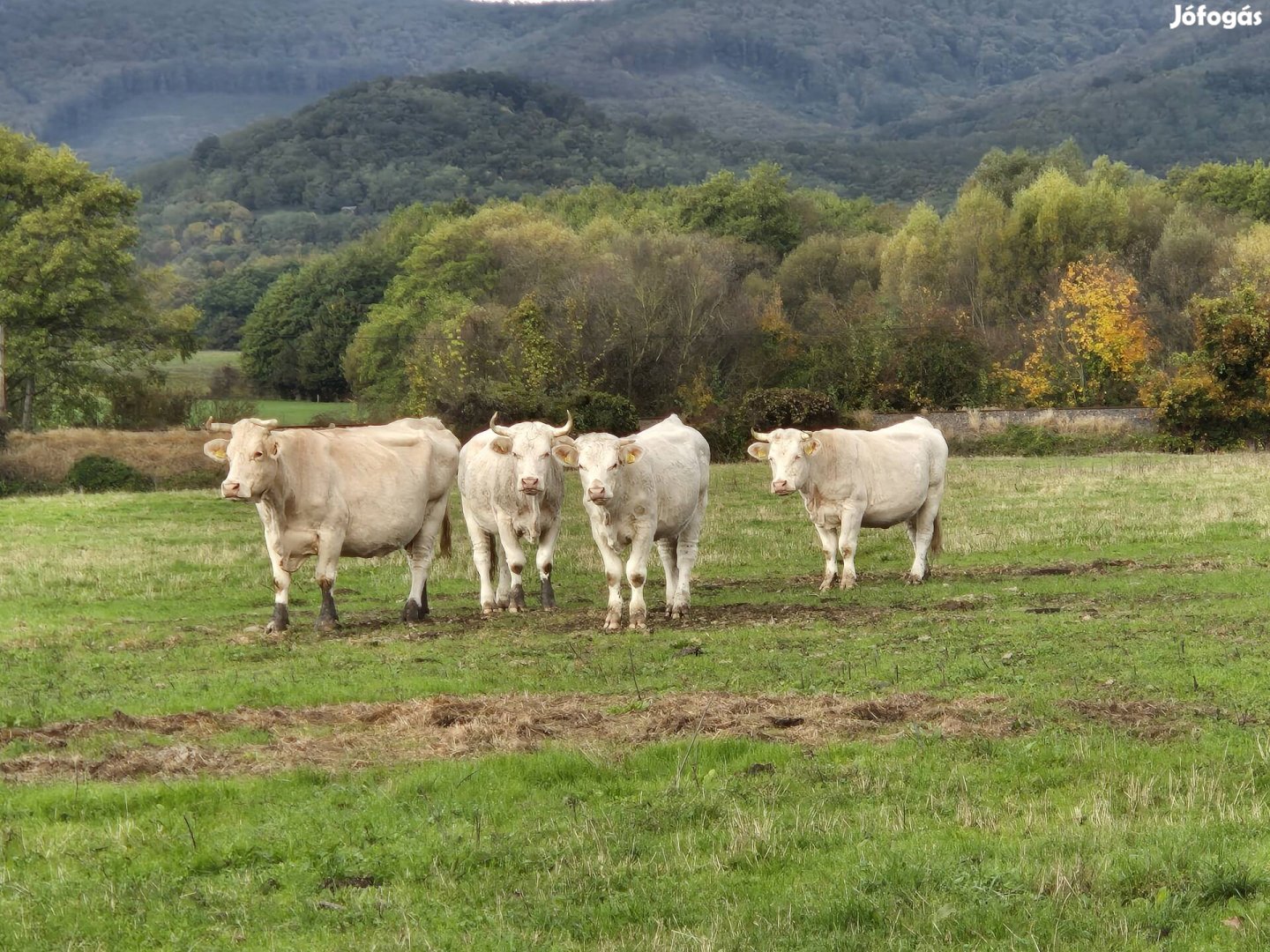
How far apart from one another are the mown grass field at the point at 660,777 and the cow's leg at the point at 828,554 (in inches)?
56.8

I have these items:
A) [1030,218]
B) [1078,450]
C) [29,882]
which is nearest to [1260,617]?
[29,882]

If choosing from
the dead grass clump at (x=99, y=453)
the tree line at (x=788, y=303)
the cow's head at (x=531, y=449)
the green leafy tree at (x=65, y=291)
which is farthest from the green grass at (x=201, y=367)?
the cow's head at (x=531, y=449)

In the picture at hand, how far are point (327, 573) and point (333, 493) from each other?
100 cm

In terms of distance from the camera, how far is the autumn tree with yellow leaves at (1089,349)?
7412cm

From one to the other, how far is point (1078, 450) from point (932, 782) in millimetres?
49425

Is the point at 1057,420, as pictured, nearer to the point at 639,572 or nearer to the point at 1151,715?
the point at 639,572

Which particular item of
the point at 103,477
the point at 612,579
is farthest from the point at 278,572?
the point at 103,477

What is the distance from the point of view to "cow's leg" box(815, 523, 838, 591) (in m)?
21.4

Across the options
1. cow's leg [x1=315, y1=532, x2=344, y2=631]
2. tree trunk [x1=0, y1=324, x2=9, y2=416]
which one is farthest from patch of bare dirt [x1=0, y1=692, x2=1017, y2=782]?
tree trunk [x1=0, y1=324, x2=9, y2=416]

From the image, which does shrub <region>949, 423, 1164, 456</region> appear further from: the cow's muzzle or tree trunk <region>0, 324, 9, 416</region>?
the cow's muzzle

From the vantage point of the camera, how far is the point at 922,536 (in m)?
23.1

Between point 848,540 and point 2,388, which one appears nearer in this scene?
point 848,540

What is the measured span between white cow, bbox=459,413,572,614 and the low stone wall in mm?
42218

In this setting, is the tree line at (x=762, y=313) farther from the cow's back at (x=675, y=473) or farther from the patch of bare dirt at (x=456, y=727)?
the patch of bare dirt at (x=456, y=727)
